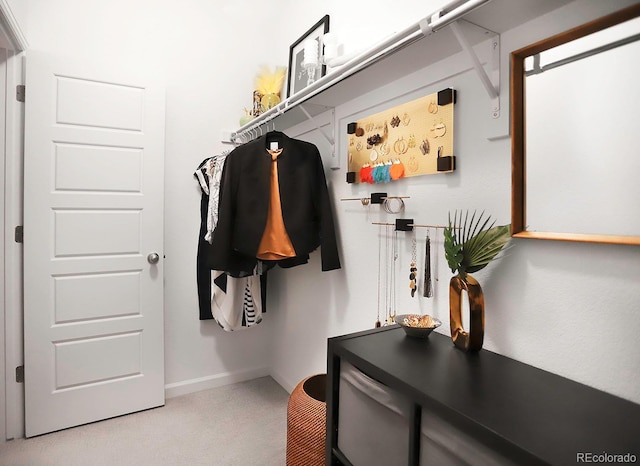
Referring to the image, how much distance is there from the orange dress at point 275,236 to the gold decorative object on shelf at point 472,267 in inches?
36.2

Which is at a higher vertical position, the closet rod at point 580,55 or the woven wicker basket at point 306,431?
the closet rod at point 580,55

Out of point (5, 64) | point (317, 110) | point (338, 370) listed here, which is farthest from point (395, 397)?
point (5, 64)

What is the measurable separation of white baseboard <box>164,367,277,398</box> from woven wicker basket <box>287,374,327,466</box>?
122 cm

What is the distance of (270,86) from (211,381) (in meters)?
2.11

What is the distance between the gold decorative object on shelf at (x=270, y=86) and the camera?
8.16 ft

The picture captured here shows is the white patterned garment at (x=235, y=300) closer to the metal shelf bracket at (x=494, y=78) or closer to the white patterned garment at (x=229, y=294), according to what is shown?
the white patterned garment at (x=229, y=294)

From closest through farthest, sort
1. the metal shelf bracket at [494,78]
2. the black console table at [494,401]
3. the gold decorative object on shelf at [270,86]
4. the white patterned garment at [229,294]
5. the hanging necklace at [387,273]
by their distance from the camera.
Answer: the black console table at [494,401], the metal shelf bracket at [494,78], the hanging necklace at [387,273], the white patterned garment at [229,294], the gold decorative object on shelf at [270,86]

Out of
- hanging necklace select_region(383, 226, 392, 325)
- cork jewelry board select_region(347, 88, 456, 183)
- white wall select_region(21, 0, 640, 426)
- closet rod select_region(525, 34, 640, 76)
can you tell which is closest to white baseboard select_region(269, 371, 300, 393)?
white wall select_region(21, 0, 640, 426)

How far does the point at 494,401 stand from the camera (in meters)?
0.84

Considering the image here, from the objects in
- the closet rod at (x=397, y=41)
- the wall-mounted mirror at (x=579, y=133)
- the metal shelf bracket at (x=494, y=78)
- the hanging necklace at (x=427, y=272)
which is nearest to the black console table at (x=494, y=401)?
the hanging necklace at (x=427, y=272)

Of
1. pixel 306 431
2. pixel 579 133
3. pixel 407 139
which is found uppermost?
pixel 407 139

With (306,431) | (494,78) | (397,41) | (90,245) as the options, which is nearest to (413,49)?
(397,41)

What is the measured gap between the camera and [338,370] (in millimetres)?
1225

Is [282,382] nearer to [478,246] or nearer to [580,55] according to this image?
[478,246]
